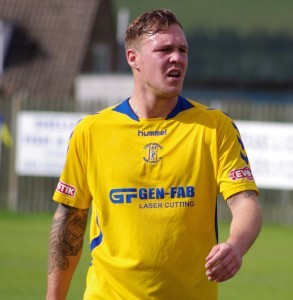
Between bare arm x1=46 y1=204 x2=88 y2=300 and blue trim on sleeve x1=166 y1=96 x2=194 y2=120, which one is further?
bare arm x1=46 y1=204 x2=88 y2=300

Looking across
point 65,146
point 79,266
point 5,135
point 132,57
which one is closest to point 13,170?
point 5,135

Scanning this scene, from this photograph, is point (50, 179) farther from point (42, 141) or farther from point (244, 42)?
point (244, 42)

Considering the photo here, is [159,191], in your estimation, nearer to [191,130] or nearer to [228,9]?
[191,130]

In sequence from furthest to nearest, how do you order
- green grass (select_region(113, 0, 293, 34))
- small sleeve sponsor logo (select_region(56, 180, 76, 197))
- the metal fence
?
green grass (select_region(113, 0, 293, 34)) < the metal fence < small sleeve sponsor logo (select_region(56, 180, 76, 197))

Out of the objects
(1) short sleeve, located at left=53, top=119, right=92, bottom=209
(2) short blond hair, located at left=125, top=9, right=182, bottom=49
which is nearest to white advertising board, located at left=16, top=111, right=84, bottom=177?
(1) short sleeve, located at left=53, top=119, right=92, bottom=209

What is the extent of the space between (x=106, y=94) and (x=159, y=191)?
99.6 feet

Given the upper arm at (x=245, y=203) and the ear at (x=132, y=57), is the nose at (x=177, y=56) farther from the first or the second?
the upper arm at (x=245, y=203)

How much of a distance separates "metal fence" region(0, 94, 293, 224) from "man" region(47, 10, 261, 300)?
17.2m

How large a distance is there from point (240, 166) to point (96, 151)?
752mm

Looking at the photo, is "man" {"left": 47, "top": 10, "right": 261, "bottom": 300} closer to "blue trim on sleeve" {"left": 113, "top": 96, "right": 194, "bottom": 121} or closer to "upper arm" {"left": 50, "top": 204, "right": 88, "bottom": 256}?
"blue trim on sleeve" {"left": 113, "top": 96, "right": 194, "bottom": 121}

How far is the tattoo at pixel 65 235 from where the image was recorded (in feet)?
20.1

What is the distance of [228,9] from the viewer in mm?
43938

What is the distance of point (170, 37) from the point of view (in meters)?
5.72

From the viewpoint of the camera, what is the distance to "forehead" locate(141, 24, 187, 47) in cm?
571
